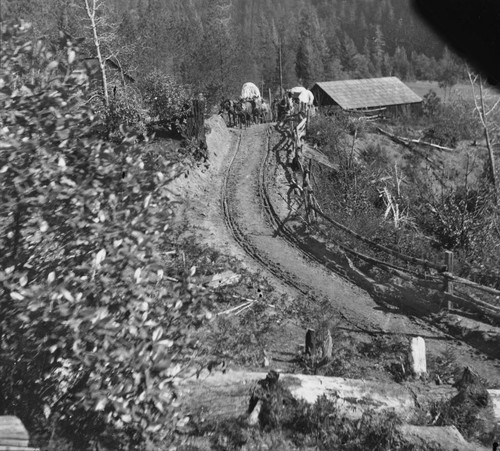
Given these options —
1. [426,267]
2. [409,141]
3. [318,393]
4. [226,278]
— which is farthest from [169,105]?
[318,393]

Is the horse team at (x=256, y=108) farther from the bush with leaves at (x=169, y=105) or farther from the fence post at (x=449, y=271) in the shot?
the fence post at (x=449, y=271)

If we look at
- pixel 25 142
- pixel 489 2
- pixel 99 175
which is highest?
pixel 489 2

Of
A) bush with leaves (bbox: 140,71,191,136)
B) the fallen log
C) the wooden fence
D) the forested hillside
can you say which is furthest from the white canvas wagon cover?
the wooden fence

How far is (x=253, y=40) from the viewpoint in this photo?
93438mm

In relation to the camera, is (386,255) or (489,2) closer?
(489,2)

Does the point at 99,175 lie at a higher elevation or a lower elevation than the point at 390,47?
higher

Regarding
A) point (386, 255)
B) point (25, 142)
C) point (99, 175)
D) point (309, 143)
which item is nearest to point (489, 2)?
point (99, 175)

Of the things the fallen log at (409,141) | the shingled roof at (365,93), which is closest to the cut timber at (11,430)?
the fallen log at (409,141)

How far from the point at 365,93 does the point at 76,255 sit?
36.9 m

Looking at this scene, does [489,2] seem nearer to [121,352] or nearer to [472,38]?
[472,38]

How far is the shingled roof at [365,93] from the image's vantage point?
122 feet

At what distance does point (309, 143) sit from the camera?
70.6ft

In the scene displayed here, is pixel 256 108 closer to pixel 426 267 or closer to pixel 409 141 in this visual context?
pixel 409 141

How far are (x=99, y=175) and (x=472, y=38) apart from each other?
11.2 ft
